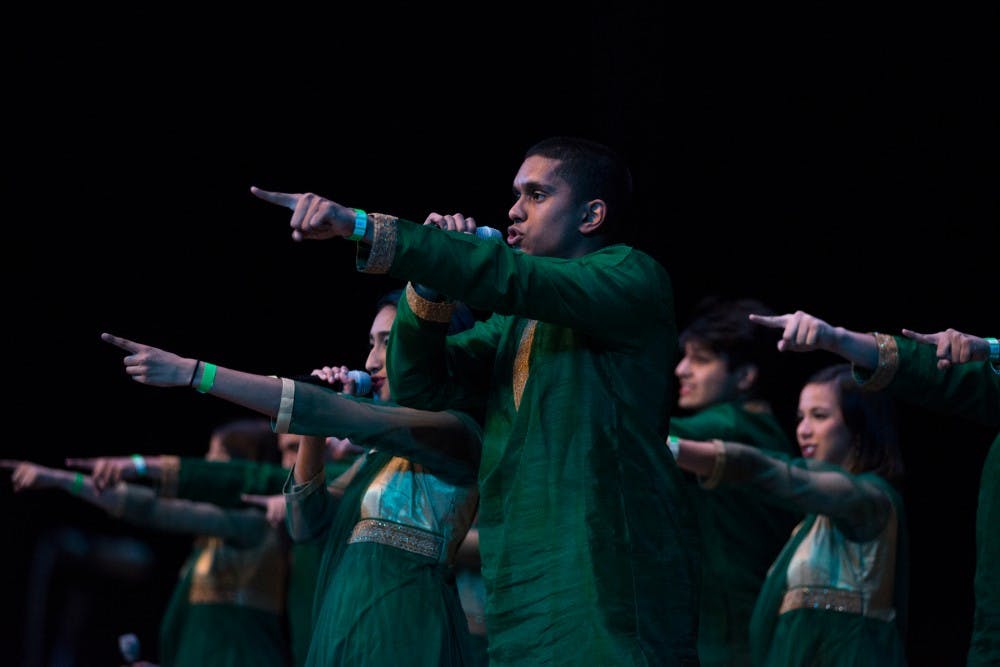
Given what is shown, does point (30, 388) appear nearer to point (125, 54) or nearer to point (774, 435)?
point (125, 54)

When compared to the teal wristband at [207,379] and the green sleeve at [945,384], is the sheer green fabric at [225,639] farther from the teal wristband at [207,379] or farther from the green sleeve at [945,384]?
the green sleeve at [945,384]

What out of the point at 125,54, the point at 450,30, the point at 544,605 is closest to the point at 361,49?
the point at 450,30

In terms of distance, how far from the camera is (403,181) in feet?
17.7

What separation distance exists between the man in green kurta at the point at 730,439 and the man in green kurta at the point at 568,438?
60.3 inches

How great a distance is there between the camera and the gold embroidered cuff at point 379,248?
6.19 ft

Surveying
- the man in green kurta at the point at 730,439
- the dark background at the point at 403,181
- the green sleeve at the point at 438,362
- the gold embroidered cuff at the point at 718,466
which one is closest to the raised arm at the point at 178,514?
the dark background at the point at 403,181

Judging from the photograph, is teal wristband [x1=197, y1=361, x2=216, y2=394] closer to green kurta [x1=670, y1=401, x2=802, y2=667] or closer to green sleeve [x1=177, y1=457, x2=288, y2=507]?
green kurta [x1=670, y1=401, x2=802, y2=667]

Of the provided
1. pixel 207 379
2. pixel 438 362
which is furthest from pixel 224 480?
pixel 438 362

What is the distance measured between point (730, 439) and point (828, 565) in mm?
542

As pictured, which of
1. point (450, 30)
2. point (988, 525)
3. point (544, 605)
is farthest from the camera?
point (450, 30)

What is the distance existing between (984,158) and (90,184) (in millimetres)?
3501

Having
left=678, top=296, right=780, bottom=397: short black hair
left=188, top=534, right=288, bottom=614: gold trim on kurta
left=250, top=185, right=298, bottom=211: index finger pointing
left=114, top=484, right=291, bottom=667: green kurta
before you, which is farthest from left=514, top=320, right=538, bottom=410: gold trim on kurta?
left=188, top=534, right=288, bottom=614: gold trim on kurta

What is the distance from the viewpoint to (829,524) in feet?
11.5

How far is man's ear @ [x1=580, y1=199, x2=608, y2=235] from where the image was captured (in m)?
2.31
